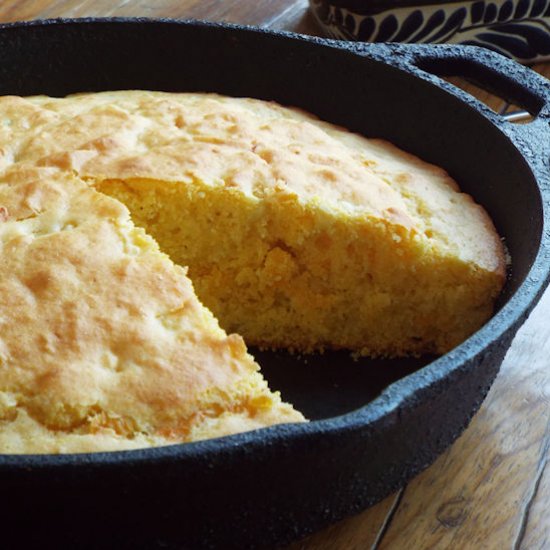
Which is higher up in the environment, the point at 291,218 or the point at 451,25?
the point at 451,25

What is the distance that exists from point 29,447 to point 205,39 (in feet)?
5.57

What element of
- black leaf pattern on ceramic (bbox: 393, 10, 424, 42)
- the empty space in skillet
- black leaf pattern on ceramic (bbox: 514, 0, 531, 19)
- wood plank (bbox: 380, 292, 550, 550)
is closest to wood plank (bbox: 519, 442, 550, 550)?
wood plank (bbox: 380, 292, 550, 550)

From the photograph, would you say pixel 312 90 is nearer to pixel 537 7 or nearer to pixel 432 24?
pixel 432 24

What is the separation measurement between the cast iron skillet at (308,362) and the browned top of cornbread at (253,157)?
0.13m

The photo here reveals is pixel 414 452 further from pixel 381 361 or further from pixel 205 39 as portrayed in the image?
pixel 205 39

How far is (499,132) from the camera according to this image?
261cm

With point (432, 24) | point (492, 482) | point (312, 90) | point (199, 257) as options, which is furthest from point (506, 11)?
point (492, 482)

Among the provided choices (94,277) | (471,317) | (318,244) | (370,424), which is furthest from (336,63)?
(370,424)

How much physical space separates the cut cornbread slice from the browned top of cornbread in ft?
1.13

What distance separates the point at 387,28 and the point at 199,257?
151 cm

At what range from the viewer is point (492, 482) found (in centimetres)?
221

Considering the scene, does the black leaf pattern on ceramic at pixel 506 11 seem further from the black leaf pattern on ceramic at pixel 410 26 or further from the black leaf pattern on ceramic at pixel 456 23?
the black leaf pattern on ceramic at pixel 410 26

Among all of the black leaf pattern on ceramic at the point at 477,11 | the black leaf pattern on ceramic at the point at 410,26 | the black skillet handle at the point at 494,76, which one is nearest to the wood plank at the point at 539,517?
the black skillet handle at the point at 494,76

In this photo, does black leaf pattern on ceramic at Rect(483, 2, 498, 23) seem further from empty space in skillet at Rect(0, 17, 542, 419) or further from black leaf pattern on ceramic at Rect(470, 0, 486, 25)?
empty space in skillet at Rect(0, 17, 542, 419)
